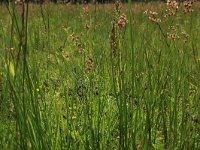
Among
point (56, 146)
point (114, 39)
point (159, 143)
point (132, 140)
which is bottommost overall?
Result: point (159, 143)

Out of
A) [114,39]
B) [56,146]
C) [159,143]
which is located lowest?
[159,143]

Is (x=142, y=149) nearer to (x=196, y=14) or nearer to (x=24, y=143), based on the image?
(x=24, y=143)

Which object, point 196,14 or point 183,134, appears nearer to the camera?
point 183,134

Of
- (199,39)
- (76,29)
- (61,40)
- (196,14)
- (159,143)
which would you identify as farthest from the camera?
(196,14)

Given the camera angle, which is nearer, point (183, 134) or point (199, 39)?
point (183, 134)

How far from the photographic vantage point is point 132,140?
131cm

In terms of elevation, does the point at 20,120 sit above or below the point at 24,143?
above

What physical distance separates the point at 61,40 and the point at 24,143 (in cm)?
400

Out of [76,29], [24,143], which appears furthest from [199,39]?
[24,143]

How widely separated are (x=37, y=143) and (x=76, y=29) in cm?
497

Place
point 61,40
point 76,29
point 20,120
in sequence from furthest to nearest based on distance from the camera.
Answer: point 76,29 → point 61,40 → point 20,120

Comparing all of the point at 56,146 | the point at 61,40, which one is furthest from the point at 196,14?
the point at 56,146

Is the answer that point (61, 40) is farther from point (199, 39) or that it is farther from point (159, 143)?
point (159, 143)

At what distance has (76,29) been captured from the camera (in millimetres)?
6242
